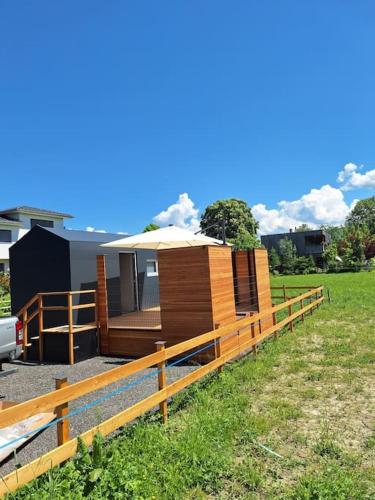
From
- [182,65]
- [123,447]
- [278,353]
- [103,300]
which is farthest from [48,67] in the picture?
[123,447]

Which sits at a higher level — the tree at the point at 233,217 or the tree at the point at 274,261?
the tree at the point at 233,217

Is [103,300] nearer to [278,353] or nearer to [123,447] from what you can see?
[278,353]

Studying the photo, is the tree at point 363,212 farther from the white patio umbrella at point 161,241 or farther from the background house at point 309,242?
the white patio umbrella at point 161,241

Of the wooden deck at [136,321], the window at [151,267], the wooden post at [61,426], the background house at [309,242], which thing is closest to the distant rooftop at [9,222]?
the window at [151,267]

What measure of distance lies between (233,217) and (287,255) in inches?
374

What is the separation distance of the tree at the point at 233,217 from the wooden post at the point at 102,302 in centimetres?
4046

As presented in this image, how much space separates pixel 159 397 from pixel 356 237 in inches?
1924

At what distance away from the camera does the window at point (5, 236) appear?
32.6m

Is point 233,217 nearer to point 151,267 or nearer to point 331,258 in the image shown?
point 331,258

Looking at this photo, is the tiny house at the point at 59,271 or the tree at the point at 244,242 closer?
the tiny house at the point at 59,271

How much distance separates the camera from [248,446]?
387cm

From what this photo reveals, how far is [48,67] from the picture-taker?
12.7m

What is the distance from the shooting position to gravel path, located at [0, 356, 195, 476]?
161 inches

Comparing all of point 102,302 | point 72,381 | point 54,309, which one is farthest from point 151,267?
point 72,381
